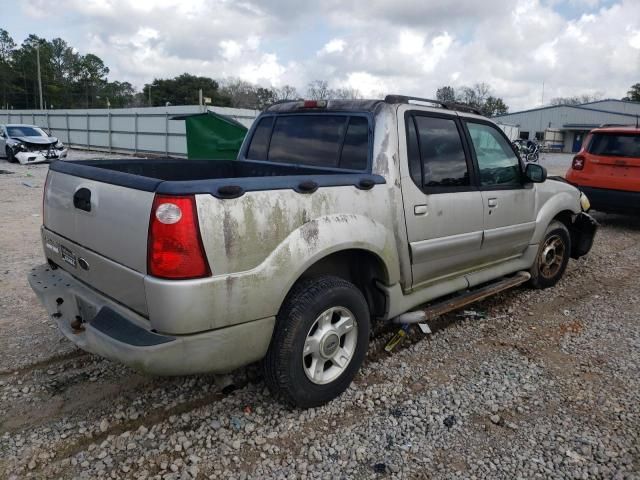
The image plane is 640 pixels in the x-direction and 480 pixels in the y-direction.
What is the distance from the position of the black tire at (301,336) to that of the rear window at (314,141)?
0.97 meters

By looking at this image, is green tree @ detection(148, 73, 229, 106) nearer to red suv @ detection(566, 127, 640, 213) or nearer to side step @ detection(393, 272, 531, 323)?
red suv @ detection(566, 127, 640, 213)

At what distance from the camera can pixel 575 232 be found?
5.79 metres

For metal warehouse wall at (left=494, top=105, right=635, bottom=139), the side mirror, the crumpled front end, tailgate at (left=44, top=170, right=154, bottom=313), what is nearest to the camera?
tailgate at (left=44, top=170, right=154, bottom=313)

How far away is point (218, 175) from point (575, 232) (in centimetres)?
425

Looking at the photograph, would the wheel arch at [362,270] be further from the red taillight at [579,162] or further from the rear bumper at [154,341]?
the red taillight at [579,162]

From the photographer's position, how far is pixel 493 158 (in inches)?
168

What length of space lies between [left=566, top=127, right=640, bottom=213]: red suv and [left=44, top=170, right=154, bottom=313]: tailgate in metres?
8.44

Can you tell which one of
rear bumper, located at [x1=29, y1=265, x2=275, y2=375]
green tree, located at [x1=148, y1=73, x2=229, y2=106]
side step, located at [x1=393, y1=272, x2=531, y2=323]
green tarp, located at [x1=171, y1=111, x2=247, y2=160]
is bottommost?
side step, located at [x1=393, y1=272, x2=531, y2=323]

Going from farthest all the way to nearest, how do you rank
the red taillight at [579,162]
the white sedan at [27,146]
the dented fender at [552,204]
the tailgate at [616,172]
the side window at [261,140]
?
1. the white sedan at [27,146]
2. the red taillight at [579,162]
3. the tailgate at [616,172]
4. the dented fender at [552,204]
5. the side window at [261,140]

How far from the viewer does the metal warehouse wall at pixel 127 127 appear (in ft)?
72.0

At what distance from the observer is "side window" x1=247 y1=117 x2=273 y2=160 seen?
4238 millimetres

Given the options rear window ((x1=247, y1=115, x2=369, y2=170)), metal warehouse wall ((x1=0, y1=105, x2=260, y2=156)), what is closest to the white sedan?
metal warehouse wall ((x1=0, y1=105, x2=260, y2=156))

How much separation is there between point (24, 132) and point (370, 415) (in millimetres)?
21236

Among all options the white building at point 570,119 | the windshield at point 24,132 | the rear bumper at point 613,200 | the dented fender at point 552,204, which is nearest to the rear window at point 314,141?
the dented fender at point 552,204
